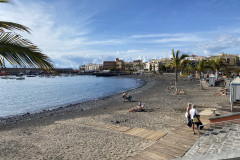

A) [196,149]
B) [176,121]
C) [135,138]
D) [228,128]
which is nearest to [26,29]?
[196,149]

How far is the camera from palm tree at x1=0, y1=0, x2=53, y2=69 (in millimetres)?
2855

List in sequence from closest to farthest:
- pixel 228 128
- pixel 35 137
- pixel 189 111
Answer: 1. pixel 228 128
2. pixel 189 111
3. pixel 35 137

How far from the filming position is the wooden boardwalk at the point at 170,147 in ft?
21.0

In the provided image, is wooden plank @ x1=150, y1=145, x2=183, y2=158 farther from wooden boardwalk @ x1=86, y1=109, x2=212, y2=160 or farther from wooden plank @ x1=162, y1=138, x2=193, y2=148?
wooden plank @ x1=162, y1=138, x2=193, y2=148

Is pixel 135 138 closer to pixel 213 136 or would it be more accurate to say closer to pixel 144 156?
pixel 144 156

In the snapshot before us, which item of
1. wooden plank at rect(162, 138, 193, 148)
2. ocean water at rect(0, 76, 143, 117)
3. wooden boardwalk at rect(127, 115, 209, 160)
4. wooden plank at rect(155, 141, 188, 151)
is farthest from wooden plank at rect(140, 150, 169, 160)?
ocean water at rect(0, 76, 143, 117)

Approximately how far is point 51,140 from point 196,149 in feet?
23.0

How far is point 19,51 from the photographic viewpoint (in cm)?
288

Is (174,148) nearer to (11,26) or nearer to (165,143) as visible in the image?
(165,143)

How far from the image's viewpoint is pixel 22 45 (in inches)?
114

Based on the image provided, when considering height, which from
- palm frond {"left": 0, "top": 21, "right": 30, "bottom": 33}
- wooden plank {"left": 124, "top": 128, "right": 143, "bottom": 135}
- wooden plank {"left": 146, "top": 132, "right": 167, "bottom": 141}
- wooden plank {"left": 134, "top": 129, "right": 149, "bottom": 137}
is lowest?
wooden plank {"left": 124, "top": 128, "right": 143, "bottom": 135}

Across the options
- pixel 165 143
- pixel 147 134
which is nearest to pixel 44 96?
pixel 147 134

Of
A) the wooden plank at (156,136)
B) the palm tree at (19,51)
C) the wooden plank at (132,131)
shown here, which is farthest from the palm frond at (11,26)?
the wooden plank at (132,131)

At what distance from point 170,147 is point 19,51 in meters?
6.27
